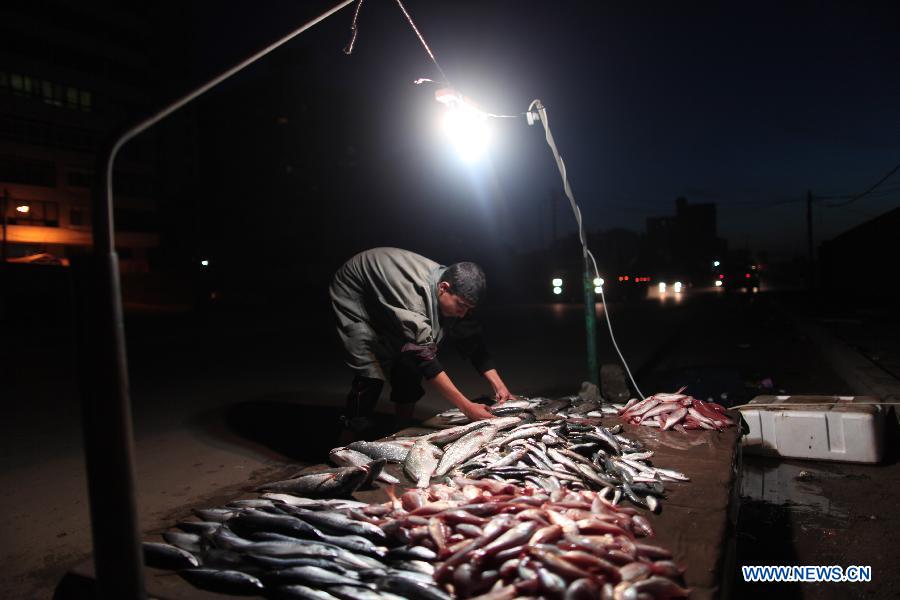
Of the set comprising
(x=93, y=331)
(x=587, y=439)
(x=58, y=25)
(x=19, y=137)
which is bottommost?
(x=587, y=439)

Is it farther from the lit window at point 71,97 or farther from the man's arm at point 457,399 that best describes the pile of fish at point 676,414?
the lit window at point 71,97

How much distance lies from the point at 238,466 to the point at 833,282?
48000 mm

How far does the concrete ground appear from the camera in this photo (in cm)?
429

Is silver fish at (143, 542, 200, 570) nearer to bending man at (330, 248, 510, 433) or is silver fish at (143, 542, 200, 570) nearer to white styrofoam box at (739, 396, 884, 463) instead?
bending man at (330, 248, 510, 433)

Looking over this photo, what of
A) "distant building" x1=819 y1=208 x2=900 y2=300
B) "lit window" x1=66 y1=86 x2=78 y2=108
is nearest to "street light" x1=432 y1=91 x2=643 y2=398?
"distant building" x1=819 y1=208 x2=900 y2=300

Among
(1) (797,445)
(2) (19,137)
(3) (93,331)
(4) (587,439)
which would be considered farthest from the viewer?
(2) (19,137)

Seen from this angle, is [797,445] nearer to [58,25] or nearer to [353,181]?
[353,181]

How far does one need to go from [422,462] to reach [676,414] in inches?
100

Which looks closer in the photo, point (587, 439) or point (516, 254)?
point (587, 439)

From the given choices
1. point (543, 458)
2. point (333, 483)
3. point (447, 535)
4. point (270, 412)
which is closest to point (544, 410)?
point (543, 458)

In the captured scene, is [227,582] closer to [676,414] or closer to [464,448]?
[464,448]

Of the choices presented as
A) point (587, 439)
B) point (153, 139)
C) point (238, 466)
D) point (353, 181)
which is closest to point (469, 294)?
point (587, 439)

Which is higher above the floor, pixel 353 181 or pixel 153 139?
pixel 153 139

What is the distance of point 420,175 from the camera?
43.1m
